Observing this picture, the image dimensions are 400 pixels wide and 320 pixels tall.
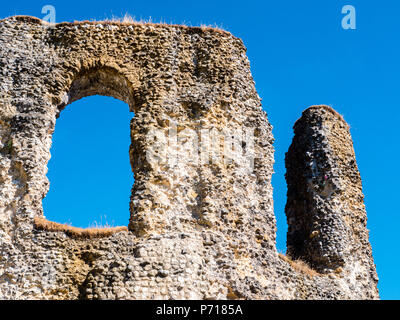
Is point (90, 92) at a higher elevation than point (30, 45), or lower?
lower

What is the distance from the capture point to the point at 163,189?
10992 mm

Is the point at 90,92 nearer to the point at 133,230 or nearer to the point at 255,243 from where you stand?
the point at 133,230

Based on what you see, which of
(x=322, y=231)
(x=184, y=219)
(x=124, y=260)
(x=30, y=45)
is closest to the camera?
(x=124, y=260)

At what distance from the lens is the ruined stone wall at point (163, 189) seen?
32.8 feet

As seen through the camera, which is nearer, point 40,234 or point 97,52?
point 40,234

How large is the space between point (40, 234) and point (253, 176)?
475cm

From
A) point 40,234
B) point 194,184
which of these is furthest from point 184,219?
point 40,234

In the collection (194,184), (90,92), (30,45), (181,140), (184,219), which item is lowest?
(184,219)

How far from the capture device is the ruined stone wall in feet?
32.8

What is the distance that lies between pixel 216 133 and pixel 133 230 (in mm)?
2892

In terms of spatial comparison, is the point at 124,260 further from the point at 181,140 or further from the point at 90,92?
the point at 90,92

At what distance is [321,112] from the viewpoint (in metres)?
15.6

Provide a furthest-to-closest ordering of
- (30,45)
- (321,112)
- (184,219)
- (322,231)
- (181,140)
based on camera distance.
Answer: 1. (321,112)
2. (322,231)
3. (30,45)
4. (181,140)
5. (184,219)

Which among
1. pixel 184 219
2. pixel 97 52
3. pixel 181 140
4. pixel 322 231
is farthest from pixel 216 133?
pixel 322 231
